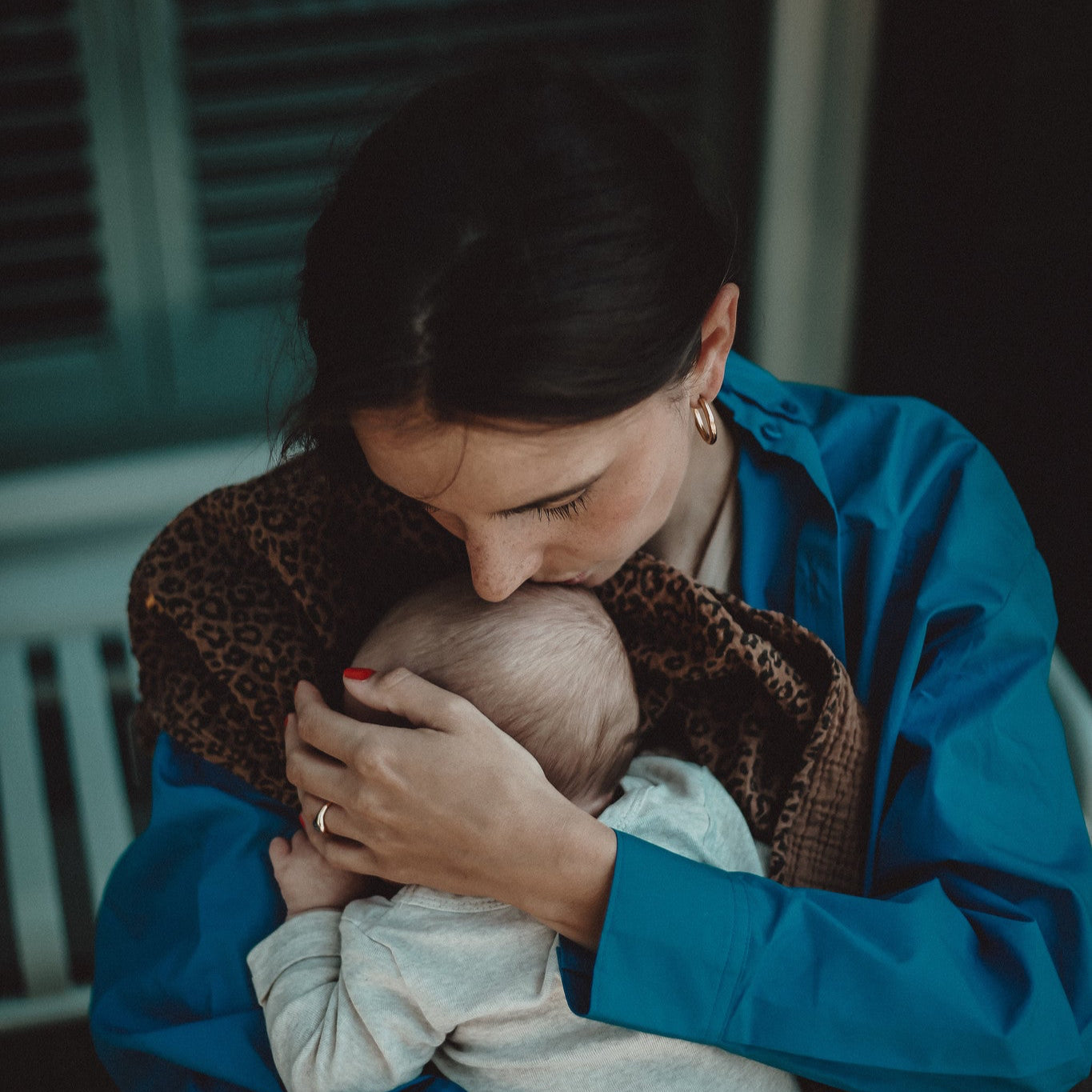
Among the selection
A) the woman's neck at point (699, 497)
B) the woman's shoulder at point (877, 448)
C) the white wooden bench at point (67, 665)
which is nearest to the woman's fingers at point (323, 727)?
the woman's neck at point (699, 497)

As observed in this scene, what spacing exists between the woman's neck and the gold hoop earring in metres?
0.12

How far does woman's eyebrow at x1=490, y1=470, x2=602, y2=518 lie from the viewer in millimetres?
1033

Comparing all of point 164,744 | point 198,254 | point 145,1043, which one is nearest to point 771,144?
point 198,254

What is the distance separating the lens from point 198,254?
2.41 m

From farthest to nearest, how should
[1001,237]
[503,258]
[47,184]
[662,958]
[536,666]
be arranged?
[47,184] → [1001,237] → [536,666] → [662,958] → [503,258]

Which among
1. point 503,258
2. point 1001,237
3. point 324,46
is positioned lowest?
point 1001,237

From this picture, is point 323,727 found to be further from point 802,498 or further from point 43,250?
point 43,250

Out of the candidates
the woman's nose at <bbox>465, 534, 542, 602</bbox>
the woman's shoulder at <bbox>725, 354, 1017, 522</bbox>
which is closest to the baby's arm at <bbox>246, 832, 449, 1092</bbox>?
the woman's nose at <bbox>465, 534, 542, 602</bbox>

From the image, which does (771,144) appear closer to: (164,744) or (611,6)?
(611,6)

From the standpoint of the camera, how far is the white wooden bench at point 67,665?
186 cm

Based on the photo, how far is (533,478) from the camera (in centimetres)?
100

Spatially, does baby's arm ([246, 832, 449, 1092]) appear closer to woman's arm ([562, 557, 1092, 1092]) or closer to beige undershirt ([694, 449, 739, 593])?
woman's arm ([562, 557, 1092, 1092])

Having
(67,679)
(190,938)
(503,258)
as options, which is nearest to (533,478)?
(503,258)

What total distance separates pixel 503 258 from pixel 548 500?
228 mm
